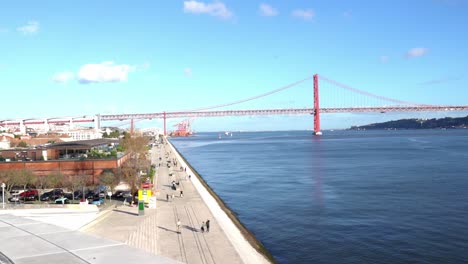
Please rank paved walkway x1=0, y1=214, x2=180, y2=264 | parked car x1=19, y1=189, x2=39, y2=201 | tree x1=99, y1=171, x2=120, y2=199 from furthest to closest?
tree x1=99, y1=171, x2=120, y2=199
parked car x1=19, y1=189, x2=39, y2=201
paved walkway x1=0, y1=214, x2=180, y2=264

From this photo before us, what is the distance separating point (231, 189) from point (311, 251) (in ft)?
40.9

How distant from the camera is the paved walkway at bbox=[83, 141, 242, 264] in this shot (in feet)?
35.1

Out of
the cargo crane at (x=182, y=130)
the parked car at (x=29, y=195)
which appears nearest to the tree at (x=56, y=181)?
the parked car at (x=29, y=195)

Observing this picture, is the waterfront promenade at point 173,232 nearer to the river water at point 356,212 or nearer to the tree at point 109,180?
the river water at point 356,212

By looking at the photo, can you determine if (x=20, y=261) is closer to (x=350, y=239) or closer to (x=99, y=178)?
(x=350, y=239)

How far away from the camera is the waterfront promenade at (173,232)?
10.6 metres

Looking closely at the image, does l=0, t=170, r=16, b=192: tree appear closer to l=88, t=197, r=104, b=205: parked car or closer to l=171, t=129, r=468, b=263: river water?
l=88, t=197, r=104, b=205: parked car

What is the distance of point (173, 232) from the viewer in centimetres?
1280

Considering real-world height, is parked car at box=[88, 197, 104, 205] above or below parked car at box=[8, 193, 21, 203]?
below

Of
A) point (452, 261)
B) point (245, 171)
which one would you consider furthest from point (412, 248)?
point (245, 171)

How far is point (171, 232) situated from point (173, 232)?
0.06 metres

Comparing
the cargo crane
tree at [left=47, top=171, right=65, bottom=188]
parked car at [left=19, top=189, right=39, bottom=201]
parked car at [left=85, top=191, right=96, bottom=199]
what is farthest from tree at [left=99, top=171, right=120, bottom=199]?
the cargo crane

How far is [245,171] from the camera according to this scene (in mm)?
33938

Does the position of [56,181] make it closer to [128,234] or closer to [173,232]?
[128,234]
